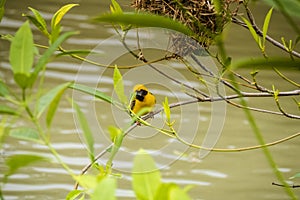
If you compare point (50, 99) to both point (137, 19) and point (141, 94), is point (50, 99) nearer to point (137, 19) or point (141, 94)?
point (137, 19)

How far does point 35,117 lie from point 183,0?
1.38 feet

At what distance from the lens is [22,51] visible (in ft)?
0.71

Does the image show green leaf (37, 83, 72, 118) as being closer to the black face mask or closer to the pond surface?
the black face mask

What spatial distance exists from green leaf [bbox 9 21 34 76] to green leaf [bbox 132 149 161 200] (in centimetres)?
5

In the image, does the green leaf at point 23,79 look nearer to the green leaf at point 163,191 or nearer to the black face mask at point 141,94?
the green leaf at point 163,191

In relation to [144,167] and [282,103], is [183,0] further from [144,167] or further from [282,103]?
[282,103]

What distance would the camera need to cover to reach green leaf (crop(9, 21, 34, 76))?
212 millimetres

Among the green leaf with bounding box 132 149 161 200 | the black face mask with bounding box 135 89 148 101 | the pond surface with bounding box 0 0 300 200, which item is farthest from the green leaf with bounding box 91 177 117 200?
→ the pond surface with bounding box 0 0 300 200

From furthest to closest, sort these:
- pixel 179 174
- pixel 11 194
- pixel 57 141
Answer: pixel 57 141
pixel 179 174
pixel 11 194

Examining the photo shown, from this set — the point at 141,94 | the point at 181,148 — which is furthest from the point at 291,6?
the point at 181,148

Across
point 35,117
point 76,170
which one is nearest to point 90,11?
point 76,170

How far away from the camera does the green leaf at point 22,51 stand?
0.69 feet

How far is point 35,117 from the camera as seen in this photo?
8.2 inches

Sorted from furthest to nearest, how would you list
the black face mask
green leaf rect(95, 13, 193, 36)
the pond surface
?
the pond surface → the black face mask → green leaf rect(95, 13, 193, 36)
